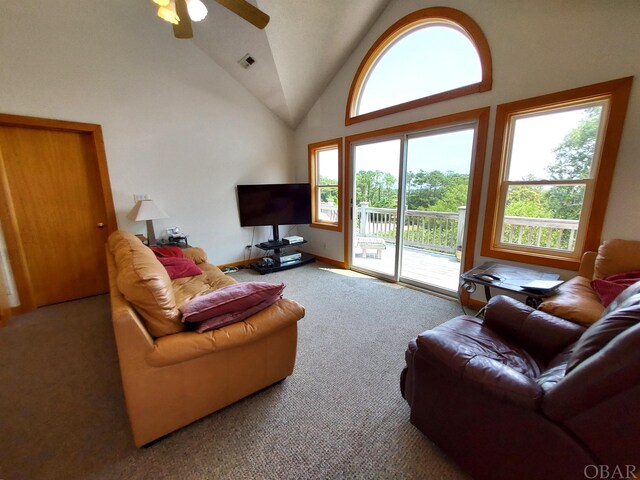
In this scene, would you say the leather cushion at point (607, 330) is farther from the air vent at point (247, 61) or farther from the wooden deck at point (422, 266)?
the air vent at point (247, 61)

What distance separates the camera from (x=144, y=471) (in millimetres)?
1208

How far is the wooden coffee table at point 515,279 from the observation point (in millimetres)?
1883

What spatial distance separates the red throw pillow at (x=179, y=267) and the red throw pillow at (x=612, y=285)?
11.0 ft

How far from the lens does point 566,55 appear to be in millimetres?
2045

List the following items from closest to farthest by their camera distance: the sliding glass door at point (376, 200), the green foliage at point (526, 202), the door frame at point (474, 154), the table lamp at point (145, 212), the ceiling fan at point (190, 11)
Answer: the ceiling fan at point (190, 11) < the green foliage at point (526, 202) < the door frame at point (474, 154) < the table lamp at point (145, 212) < the sliding glass door at point (376, 200)

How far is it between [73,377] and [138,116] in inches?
116

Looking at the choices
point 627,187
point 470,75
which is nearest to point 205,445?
point 627,187

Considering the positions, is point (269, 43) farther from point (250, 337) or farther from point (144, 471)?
point (144, 471)

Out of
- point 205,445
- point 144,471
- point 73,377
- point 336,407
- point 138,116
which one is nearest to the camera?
point 144,471

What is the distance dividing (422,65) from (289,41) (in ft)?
5.33

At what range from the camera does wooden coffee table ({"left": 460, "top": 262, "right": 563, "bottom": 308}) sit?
1883mm

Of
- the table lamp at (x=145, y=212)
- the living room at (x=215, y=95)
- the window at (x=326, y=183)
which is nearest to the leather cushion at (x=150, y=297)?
the living room at (x=215, y=95)

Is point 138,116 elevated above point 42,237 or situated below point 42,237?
above

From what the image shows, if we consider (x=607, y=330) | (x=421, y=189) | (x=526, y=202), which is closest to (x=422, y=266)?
(x=421, y=189)
